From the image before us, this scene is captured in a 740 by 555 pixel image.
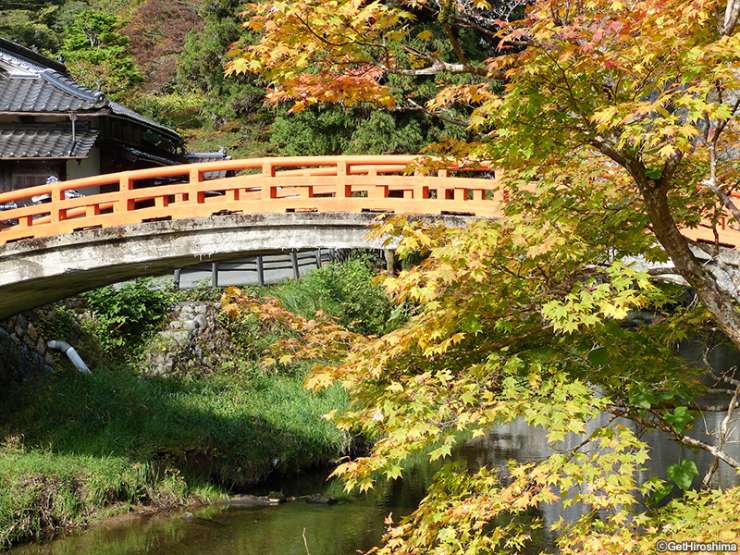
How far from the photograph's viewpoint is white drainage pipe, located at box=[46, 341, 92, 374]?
18.8m

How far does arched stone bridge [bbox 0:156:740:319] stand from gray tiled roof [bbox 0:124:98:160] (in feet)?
26.2

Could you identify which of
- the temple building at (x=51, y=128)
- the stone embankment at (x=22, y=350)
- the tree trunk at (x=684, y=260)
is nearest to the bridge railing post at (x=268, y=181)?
the tree trunk at (x=684, y=260)

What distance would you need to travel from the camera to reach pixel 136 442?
15586mm

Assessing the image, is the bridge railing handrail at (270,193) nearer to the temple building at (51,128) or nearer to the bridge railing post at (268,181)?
the bridge railing post at (268,181)

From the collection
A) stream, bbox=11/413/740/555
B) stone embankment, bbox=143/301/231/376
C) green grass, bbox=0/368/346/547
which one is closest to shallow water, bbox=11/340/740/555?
stream, bbox=11/413/740/555

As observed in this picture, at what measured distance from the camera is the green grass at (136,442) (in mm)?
13844

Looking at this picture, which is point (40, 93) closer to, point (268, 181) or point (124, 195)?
point (124, 195)

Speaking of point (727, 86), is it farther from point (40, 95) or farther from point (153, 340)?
point (40, 95)

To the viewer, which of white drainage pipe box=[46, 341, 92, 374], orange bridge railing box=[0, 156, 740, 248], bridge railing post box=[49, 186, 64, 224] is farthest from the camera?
white drainage pipe box=[46, 341, 92, 374]

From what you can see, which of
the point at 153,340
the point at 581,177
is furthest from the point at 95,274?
the point at 581,177

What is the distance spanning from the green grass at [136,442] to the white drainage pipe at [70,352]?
42cm

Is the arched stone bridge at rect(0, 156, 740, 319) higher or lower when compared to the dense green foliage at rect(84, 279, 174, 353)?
higher

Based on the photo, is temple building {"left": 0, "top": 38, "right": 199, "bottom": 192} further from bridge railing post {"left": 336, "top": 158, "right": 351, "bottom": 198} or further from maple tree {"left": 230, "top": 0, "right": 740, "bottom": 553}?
maple tree {"left": 230, "top": 0, "right": 740, "bottom": 553}

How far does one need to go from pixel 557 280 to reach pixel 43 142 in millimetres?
17885
